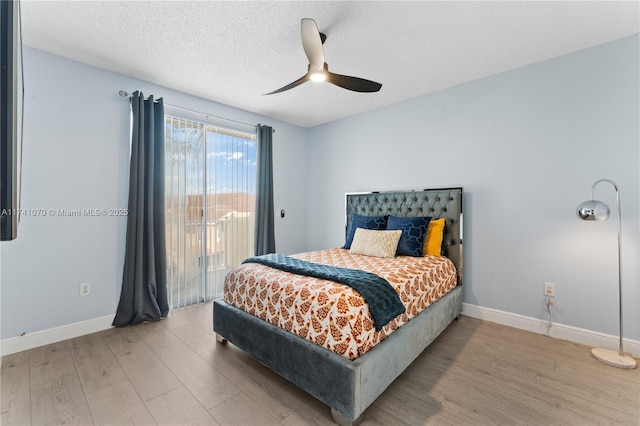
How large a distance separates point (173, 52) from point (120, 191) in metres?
1.49

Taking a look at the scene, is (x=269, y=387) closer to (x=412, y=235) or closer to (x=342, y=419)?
(x=342, y=419)

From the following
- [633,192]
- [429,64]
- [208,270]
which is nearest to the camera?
[633,192]

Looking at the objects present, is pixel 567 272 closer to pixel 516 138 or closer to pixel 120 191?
pixel 516 138

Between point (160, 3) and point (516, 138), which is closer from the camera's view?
point (160, 3)

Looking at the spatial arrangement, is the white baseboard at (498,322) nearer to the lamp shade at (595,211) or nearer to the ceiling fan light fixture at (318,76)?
the lamp shade at (595,211)

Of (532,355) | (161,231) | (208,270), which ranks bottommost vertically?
(532,355)

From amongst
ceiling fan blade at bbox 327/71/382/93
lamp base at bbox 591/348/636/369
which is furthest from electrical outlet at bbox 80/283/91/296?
lamp base at bbox 591/348/636/369

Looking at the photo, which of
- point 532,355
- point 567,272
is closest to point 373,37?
point 567,272

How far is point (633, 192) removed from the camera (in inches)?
90.2

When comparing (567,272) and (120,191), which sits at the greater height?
(120,191)

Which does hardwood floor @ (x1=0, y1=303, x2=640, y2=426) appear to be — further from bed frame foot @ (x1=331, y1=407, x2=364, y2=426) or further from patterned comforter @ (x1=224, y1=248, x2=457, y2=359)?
patterned comforter @ (x1=224, y1=248, x2=457, y2=359)

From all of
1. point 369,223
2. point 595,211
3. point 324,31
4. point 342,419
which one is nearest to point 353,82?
point 324,31

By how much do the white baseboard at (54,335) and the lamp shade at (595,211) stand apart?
14.2 feet

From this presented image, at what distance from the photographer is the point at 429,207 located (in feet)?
10.9
